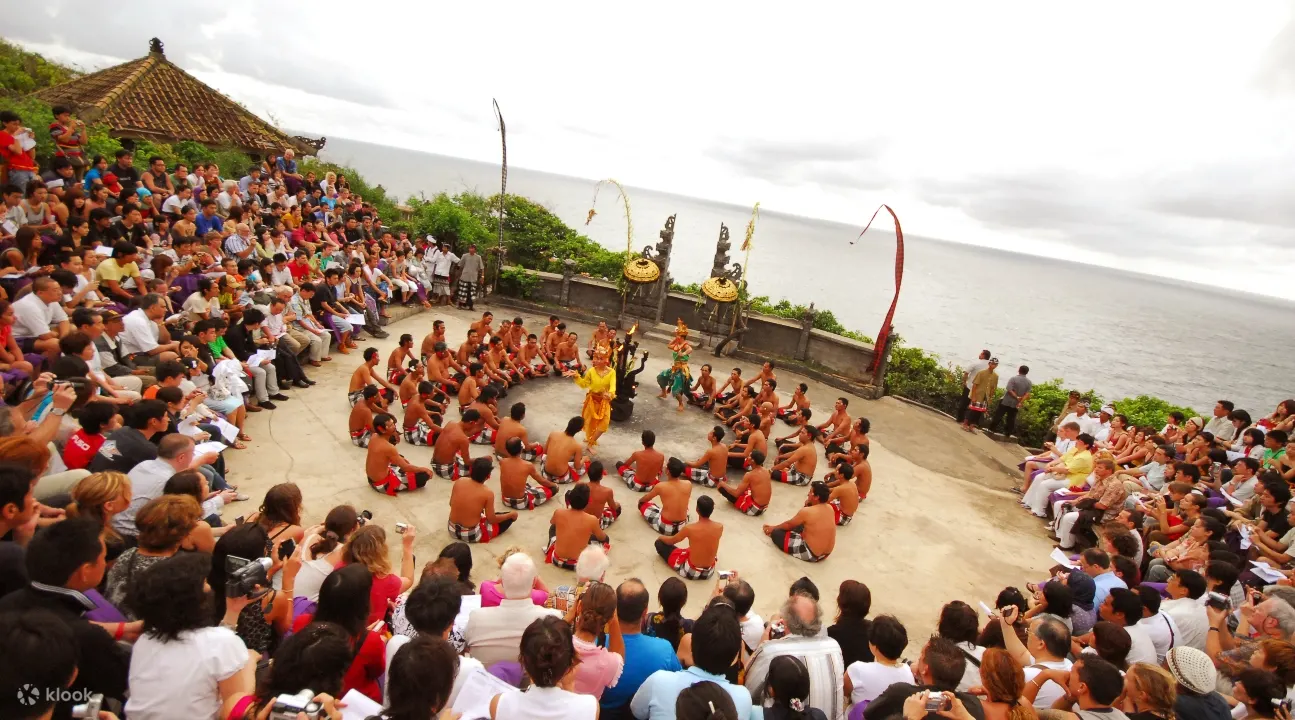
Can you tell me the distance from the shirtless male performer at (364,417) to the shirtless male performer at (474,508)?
7.59 ft

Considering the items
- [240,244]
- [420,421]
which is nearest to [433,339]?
[420,421]

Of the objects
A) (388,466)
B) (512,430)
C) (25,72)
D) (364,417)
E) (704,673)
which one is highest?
(25,72)

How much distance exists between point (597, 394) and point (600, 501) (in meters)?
2.52

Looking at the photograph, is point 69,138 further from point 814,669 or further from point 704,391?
point 814,669

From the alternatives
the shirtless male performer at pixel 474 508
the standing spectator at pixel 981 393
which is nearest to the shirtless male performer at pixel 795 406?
the standing spectator at pixel 981 393

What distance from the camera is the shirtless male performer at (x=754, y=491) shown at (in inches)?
326

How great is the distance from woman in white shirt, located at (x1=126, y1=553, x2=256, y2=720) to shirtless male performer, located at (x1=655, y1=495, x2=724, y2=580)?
4.37 metres

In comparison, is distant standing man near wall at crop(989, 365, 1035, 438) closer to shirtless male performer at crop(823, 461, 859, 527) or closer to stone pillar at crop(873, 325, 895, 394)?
stone pillar at crop(873, 325, 895, 394)

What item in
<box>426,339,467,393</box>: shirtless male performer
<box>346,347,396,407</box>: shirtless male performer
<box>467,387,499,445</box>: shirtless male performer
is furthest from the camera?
<box>426,339,467,393</box>: shirtless male performer

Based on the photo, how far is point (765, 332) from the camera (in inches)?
643

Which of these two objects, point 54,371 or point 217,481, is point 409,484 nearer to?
point 217,481

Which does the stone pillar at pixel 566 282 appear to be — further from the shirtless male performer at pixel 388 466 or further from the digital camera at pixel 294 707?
the digital camera at pixel 294 707

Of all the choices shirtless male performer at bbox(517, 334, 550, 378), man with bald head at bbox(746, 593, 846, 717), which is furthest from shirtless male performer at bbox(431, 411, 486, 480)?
man with bald head at bbox(746, 593, 846, 717)

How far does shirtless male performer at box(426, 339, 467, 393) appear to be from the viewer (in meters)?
10.3
